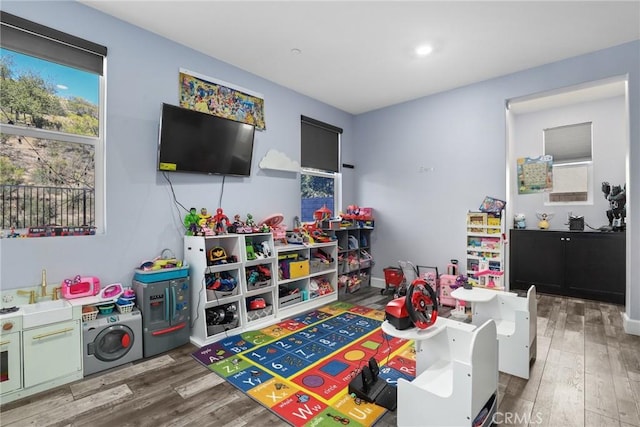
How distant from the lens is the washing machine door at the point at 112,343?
7.55 feet

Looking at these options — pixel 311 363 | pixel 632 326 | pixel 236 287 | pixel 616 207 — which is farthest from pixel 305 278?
pixel 616 207

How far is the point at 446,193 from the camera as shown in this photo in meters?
4.20

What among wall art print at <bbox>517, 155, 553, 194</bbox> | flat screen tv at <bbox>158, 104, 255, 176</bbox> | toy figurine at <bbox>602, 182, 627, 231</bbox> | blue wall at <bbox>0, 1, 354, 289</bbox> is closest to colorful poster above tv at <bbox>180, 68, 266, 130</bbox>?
blue wall at <bbox>0, 1, 354, 289</bbox>

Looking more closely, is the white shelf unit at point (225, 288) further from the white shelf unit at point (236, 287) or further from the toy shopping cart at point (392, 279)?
the toy shopping cart at point (392, 279)

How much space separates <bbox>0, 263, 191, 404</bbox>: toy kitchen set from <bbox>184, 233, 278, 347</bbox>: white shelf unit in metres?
0.12

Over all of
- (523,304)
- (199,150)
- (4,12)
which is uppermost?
(4,12)

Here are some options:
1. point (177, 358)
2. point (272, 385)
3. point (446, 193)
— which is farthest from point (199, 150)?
point (446, 193)

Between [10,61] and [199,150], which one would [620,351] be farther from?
[10,61]

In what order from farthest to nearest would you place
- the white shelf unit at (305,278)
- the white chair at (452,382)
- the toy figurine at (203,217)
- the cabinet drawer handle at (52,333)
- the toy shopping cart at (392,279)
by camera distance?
1. the toy shopping cart at (392,279)
2. the white shelf unit at (305,278)
3. the toy figurine at (203,217)
4. the cabinet drawer handle at (52,333)
5. the white chair at (452,382)

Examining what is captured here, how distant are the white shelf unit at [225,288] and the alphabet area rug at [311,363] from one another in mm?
137

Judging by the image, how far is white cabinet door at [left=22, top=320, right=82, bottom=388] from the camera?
2.03 m

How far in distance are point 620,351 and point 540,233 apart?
210 cm

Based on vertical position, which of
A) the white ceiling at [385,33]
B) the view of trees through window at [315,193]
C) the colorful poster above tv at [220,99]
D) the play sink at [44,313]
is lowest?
the play sink at [44,313]

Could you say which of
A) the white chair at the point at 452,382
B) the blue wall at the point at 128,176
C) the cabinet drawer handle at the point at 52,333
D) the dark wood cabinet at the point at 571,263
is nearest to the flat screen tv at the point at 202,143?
the blue wall at the point at 128,176
